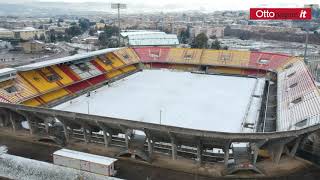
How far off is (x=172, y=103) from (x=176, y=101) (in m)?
0.89

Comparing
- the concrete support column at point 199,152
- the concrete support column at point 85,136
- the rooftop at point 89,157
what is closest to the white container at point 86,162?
the rooftop at point 89,157

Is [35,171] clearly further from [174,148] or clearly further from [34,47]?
[34,47]

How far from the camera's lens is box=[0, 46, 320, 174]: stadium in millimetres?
18250

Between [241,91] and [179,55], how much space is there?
1514 cm

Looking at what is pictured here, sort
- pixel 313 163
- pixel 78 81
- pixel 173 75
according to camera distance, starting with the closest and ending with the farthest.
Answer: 1. pixel 313 163
2. pixel 78 81
3. pixel 173 75

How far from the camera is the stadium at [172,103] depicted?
59.9 ft

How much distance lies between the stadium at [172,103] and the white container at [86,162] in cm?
224

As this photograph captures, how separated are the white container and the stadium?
224 centimetres

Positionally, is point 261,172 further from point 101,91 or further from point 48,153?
point 101,91

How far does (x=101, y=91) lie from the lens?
35656 millimetres

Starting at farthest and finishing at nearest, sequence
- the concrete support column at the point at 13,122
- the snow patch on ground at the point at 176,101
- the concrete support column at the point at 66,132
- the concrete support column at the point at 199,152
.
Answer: the snow patch on ground at the point at 176,101
the concrete support column at the point at 13,122
the concrete support column at the point at 66,132
the concrete support column at the point at 199,152

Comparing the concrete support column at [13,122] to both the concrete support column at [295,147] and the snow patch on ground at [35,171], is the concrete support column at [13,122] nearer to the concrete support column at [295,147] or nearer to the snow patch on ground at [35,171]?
the snow patch on ground at [35,171]

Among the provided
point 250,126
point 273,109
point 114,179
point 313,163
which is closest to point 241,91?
point 273,109

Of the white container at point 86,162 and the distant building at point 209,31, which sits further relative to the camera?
the distant building at point 209,31
